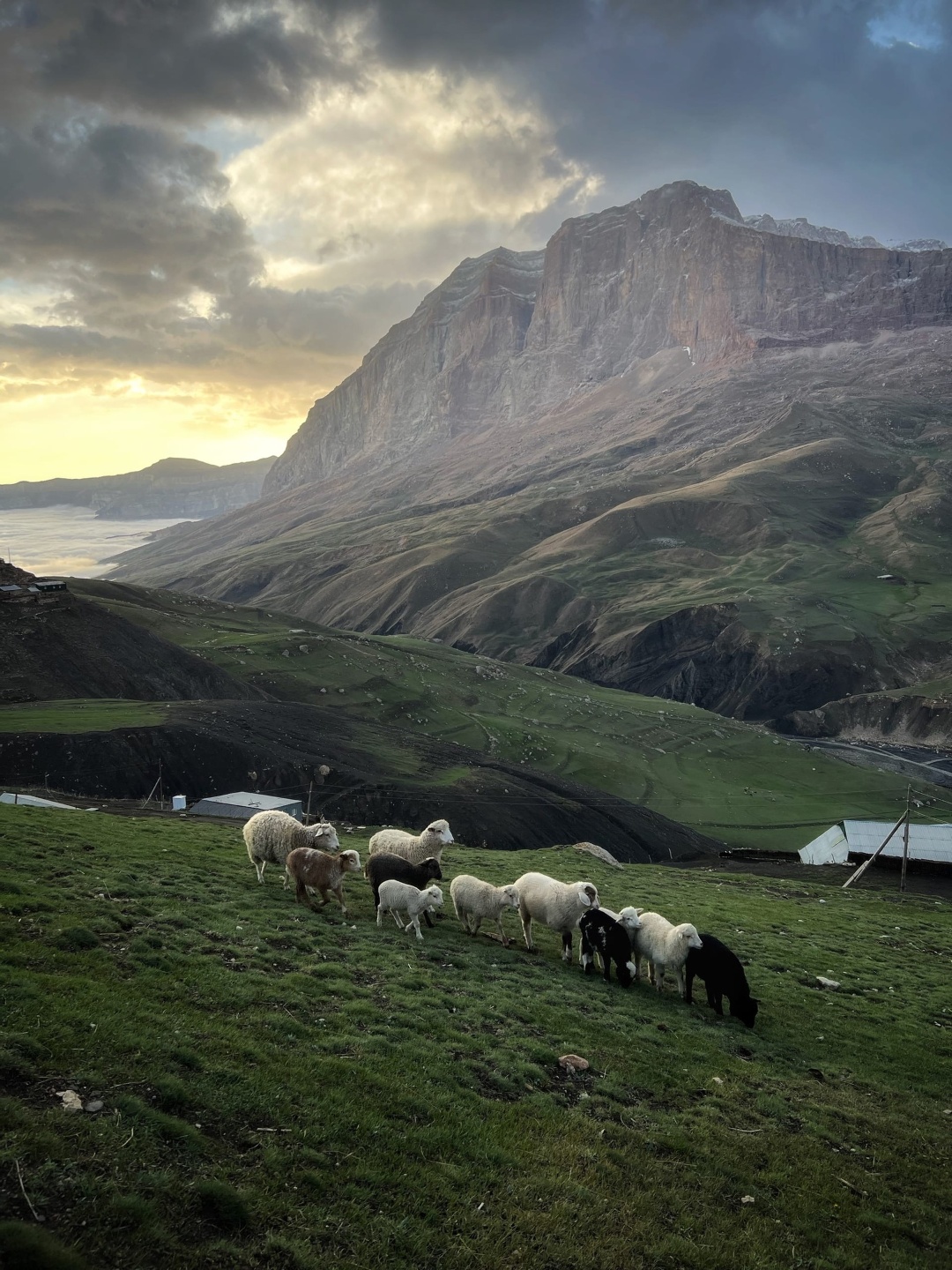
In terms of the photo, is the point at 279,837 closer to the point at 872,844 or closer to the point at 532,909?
the point at 532,909

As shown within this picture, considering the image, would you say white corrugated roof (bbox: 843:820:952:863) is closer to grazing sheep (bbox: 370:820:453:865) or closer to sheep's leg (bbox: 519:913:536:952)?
grazing sheep (bbox: 370:820:453:865)

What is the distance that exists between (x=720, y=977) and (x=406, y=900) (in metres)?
9.41

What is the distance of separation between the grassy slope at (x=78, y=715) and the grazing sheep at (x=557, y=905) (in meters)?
51.9

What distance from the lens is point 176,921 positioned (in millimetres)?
19641

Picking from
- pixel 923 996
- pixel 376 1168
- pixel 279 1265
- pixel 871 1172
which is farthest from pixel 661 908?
pixel 279 1265

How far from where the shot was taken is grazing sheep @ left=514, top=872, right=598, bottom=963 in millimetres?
23984

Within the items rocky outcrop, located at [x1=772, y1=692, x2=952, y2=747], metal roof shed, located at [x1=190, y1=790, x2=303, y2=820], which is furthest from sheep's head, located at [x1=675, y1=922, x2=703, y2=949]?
rocky outcrop, located at [x1=772, y1=692, x2=952, y2=747]

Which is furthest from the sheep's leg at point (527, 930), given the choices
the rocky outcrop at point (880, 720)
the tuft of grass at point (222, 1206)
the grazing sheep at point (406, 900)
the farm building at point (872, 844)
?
the rocky outcrop at point (880, 720)

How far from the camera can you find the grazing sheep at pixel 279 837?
86.6ft

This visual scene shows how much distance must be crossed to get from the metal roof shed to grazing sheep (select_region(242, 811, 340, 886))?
88.9ft

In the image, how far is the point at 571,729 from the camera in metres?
128

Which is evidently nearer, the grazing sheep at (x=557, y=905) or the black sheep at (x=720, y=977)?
the black sheep at (x=720, y=977)

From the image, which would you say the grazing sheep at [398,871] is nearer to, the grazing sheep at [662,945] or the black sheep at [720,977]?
the grazing sheep at [662,945]

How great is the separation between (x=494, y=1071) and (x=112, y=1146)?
770 centimetres
